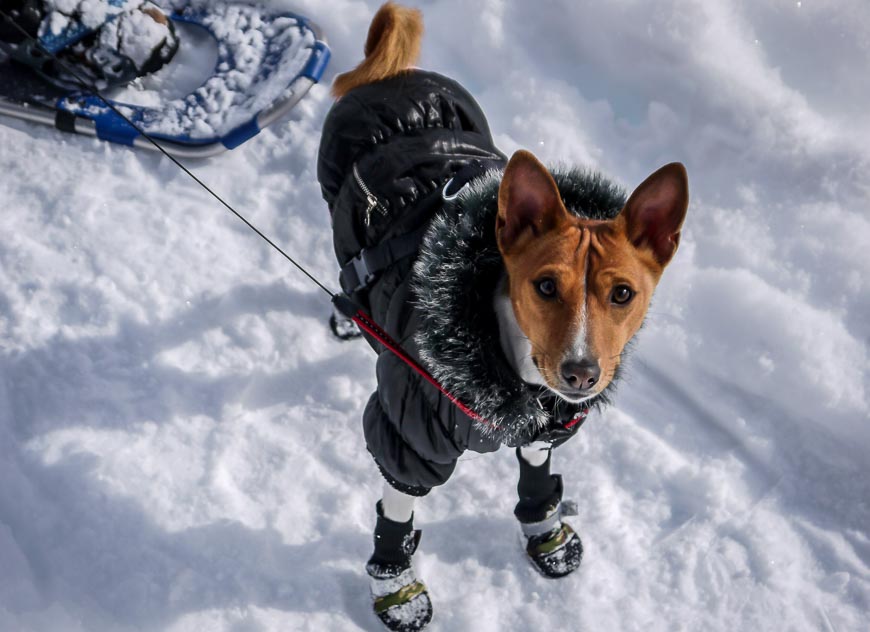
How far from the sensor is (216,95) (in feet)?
11.2

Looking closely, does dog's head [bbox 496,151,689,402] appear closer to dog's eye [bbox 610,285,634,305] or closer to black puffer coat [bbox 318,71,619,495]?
dog's eye [bbox 610,285,634,305]

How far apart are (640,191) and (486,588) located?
1614 mm

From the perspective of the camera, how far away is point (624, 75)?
145 inches

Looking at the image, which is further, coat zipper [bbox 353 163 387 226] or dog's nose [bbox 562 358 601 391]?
coat zipper [bbox 353 163 387 226]

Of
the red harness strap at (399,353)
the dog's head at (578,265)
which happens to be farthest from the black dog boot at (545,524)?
the dog's head at (578,265)

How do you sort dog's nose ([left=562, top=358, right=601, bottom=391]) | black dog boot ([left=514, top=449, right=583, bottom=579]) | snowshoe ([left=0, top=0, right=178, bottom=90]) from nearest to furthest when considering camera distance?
dog's nose ([left=562, top=358, right=601, bottom=391])
black dog boot ([left=514, top=449, right=583, bottom=579])
snowshoe ([left=0, top=0, right=178, bottom=90])

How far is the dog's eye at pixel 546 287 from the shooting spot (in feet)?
5.05

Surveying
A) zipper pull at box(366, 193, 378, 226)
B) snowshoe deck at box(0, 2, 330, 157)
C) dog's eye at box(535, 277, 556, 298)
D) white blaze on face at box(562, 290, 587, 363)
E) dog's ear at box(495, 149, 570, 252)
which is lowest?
snowshoe deck at box(0, 2, 330, 157)

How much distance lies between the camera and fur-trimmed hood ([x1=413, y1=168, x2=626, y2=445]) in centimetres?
172

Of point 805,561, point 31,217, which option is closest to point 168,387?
point 31,217

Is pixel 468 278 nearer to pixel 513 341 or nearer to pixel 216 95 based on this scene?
pixel 513 341

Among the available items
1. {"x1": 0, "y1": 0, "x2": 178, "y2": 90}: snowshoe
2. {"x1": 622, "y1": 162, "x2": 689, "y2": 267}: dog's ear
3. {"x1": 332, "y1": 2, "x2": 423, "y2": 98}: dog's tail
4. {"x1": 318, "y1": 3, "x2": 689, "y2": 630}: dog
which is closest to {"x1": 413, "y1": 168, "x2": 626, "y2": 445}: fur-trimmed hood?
{"x1": 318, "y1": 3, "x2": 689, "y2": 630}: dog

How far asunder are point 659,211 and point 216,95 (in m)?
2.53

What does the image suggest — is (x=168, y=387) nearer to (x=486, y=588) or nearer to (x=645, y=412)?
(x=486, y=588)
